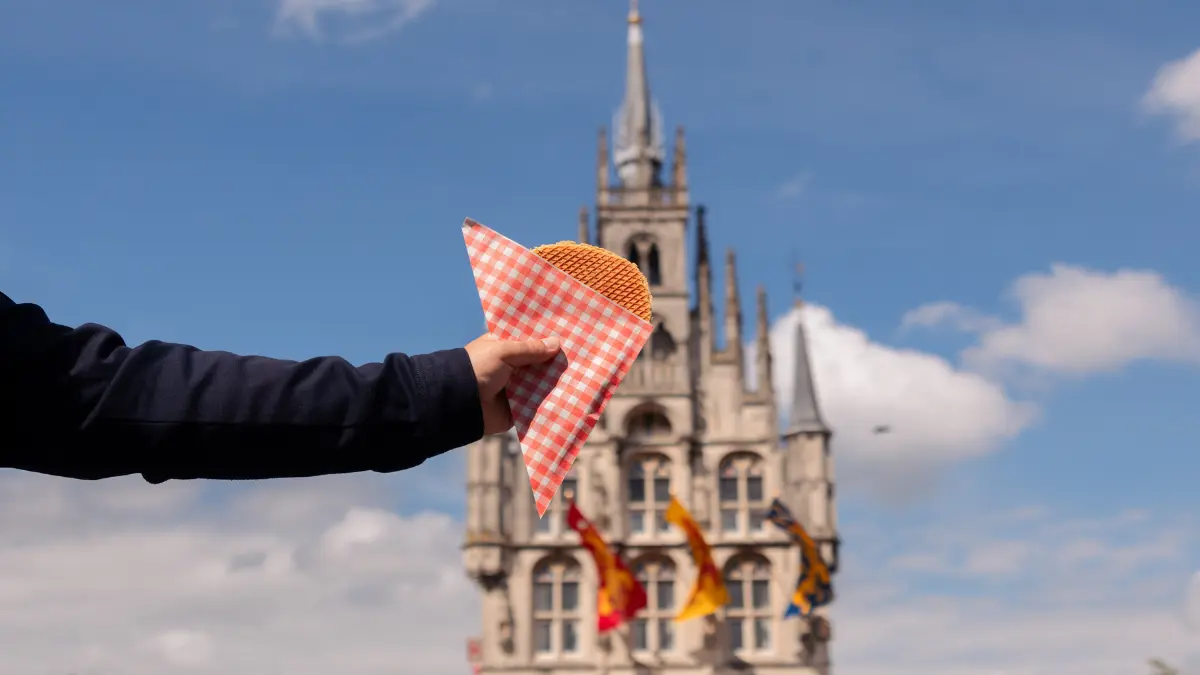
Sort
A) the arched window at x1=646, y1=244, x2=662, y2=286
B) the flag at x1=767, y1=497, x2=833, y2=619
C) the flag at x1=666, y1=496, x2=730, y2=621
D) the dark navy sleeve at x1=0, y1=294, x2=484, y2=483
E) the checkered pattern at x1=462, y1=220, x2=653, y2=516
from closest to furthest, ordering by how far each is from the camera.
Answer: the dark navy sleeve at x1=0, y1=294, x2=484, y2=483 → the checkered pattern at x1=462, y1=220, x2=653, y2=516 → the flag at x1=666, y1=496, x2=730, y2=621 → the flag at x1=767, y1=497, x2=833, y2=619 → the arched window at x1=646, y1=244, x2=662, y2=286

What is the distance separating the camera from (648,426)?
111ft

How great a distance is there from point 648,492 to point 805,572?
3680 mm

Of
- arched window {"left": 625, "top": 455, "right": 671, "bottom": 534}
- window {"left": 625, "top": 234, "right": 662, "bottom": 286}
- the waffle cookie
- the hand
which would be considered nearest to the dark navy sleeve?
the hand

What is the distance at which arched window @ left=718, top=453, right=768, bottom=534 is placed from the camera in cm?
3347

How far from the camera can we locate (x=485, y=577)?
33.0 metres

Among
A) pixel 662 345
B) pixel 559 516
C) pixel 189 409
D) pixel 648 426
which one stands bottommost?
pixel 189 409

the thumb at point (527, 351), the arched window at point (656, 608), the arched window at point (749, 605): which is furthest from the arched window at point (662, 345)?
the thumb at point (527, 351)

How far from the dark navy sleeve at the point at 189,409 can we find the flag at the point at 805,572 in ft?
95.1

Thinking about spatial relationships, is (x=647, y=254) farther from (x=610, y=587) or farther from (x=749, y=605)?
(x=749, y=605)

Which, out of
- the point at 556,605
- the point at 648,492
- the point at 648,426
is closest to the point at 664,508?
the point at 648,492

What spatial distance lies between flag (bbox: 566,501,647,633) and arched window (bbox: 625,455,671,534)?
70.1 inches

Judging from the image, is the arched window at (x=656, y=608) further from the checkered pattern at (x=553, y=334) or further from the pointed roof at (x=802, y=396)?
the checkered pattern at (x=553, y=334)

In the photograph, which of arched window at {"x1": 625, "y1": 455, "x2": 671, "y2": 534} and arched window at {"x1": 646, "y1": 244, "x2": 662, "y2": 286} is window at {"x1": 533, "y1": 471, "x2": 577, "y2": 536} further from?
arched window at {"x1": 646, "y1": 244, "x2": 662, "y2": 286}

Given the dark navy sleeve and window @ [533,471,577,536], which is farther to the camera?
window @ [533,471,577,536]
